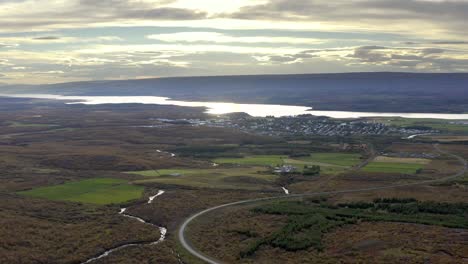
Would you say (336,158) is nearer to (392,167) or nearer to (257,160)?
(392,167)

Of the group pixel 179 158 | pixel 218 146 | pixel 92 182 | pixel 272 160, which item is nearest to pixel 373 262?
pixel 92 182

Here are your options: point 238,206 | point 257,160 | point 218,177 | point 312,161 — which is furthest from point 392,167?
point 238,206

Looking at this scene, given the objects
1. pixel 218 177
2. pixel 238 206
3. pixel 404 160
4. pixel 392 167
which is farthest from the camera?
pixel 404 160

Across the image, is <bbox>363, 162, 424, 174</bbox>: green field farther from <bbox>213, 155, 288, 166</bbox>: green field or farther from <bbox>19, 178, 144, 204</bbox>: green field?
<bbox>19, 178, 144, 204</bbox>: green field

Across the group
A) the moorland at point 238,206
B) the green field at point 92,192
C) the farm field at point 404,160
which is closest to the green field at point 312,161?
the moorland at point 238,206

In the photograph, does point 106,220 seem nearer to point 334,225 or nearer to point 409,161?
point 334,225

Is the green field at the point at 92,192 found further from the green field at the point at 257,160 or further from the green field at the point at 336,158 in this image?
the green field at the point at 336,158
